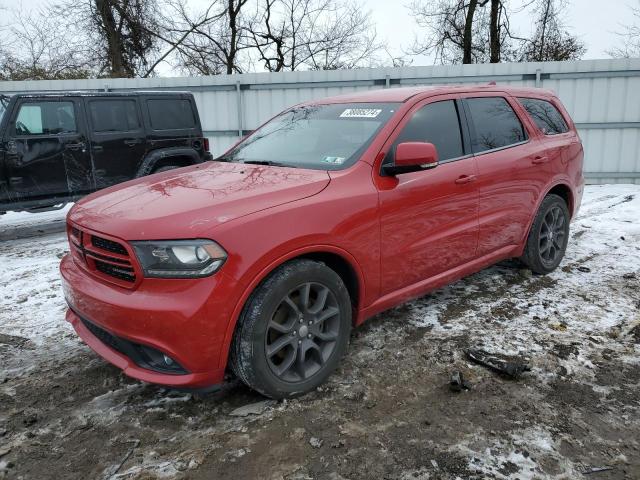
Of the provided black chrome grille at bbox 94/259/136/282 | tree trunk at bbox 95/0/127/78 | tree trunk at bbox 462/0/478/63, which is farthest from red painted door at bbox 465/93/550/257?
tree trunk at bbox 95/0/127/78

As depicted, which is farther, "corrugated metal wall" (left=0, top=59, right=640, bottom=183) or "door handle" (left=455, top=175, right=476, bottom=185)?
"corrugated metal wall" (left=0, top=59, right=640, bottom=183)

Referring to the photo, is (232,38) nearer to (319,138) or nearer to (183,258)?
(319,138)

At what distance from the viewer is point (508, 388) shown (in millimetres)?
2930

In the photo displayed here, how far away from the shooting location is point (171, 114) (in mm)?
7848

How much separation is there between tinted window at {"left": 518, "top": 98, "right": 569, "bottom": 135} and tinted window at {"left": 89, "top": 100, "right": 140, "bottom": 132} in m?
5.45

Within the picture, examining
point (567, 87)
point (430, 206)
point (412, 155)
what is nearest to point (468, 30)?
point (567, 87)

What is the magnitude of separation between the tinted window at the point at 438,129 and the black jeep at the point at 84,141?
16.5ft

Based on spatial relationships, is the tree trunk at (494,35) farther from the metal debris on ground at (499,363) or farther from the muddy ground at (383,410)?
the metal debris on ground at (499,363)

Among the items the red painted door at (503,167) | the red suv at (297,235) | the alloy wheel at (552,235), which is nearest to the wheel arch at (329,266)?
the red suv at (297,235)

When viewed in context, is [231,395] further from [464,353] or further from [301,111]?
[301,111]

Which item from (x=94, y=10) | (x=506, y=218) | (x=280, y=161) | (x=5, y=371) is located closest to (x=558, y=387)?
(x=506, y=218)

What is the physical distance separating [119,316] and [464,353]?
86.0 inches

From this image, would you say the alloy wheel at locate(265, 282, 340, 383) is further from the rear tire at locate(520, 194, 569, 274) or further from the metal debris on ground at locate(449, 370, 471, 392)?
the rear tire at locate(520, 194, 569, 274)

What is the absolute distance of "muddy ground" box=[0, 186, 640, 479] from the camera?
2336mm
